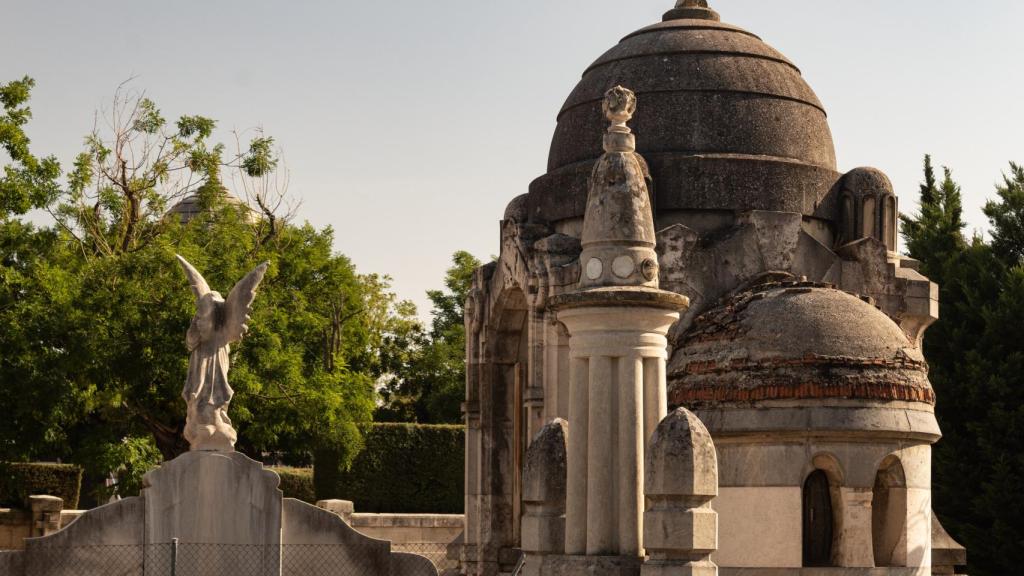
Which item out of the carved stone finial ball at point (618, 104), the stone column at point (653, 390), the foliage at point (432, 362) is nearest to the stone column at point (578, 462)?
the stone column at point (653, 390)

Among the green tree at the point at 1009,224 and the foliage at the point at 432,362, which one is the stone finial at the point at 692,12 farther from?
the foliage at the point at 432,362

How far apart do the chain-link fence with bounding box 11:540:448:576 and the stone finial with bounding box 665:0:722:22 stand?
8592 millimetres

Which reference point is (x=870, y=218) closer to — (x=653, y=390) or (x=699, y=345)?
(x=699, y=345)

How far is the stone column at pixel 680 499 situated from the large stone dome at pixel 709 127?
26.7 feet

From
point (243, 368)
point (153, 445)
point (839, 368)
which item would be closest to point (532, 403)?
point (839, 368)

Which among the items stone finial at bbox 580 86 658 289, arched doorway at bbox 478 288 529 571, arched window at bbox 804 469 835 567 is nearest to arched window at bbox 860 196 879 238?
arched window at bbox 804 469 835 567

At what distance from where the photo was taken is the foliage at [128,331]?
26344 mm

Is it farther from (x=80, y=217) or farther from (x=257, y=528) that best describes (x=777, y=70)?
(x=80, y=217)

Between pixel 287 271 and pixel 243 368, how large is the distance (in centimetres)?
748

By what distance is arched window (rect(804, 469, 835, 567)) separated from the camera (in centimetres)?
1600

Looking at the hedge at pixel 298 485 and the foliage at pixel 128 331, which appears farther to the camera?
the hedge at pixel 298 485

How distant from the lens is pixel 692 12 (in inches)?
832

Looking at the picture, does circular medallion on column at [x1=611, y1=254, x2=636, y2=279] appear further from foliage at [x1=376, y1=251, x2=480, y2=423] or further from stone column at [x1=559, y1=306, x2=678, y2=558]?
foliage at [x1=376, y1=251, x2=480, y2=423]

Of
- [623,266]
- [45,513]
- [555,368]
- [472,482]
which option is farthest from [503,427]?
[45,513]
